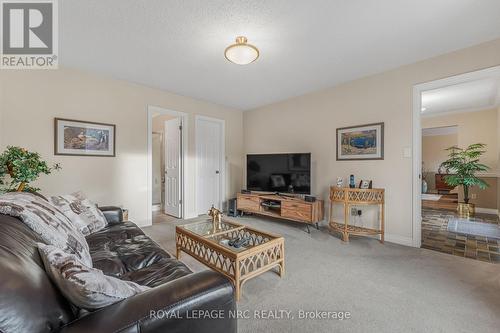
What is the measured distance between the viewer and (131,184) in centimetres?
360

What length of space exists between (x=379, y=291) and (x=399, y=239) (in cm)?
145

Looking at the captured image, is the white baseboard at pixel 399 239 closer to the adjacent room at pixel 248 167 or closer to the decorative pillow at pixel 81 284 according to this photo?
the adjacent room at pixel 248 167

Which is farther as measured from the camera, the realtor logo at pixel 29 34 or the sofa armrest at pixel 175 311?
the realtor logo at pixel 29 34

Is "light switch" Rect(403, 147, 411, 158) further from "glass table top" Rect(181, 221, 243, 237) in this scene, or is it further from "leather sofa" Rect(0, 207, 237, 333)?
"leather sofa" Rect(0, 207, 237, 333)

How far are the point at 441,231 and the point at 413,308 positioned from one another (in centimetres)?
253

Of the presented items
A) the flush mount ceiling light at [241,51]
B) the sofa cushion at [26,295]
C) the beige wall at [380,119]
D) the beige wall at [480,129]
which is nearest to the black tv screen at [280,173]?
the beige wall at [380,119]

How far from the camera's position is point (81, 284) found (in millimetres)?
711

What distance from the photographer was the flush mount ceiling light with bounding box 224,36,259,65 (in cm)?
222

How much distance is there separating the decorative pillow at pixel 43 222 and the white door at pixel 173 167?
9.92ft

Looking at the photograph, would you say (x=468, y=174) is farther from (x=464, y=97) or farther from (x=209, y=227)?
(x=209, y=227)

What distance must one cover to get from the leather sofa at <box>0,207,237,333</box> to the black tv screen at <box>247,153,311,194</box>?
2.93 meters

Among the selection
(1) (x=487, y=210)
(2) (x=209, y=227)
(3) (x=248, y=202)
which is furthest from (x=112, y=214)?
(1) (x=487, y=210)

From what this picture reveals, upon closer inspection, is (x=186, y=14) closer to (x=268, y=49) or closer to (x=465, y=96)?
(x=268, y=49)

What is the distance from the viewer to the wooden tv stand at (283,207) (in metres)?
3.43
